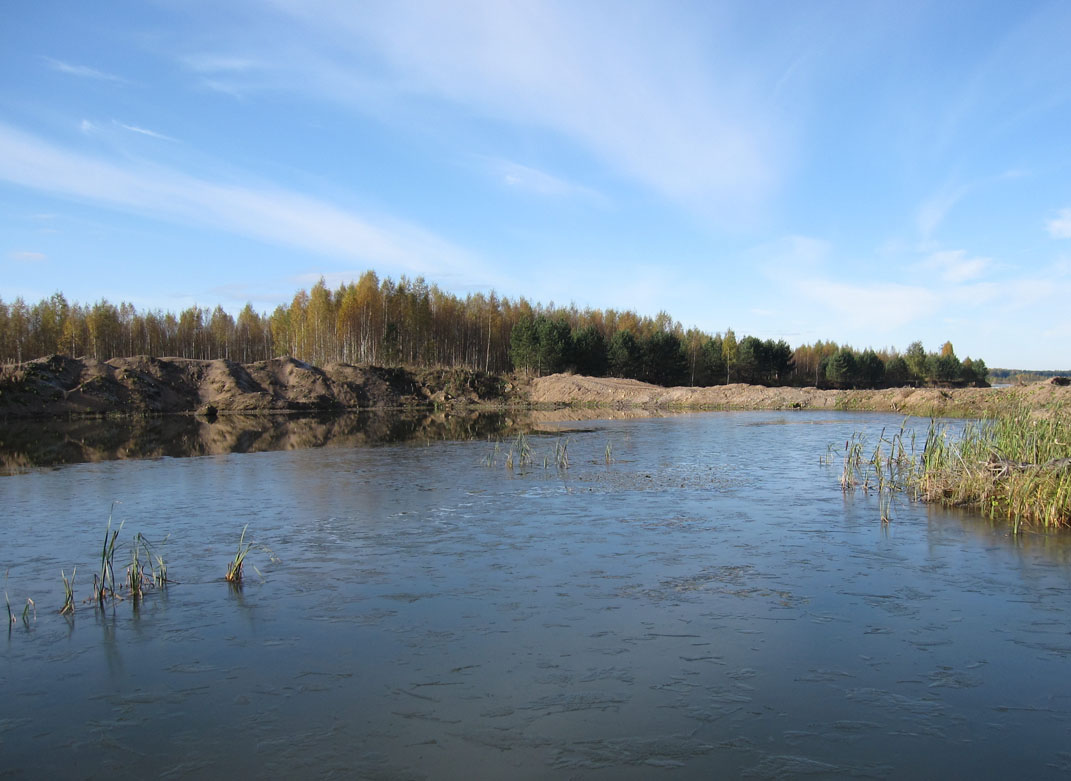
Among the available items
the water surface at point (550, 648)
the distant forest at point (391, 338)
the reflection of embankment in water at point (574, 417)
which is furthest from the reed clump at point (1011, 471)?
the distant forest at point (391, 338)

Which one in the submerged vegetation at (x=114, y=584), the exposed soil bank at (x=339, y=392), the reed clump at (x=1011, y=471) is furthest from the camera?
the exposed soil bank at (x=339, y=392)

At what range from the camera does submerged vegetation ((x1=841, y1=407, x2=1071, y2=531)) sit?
9.98 meters

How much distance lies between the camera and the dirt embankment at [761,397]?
113ft

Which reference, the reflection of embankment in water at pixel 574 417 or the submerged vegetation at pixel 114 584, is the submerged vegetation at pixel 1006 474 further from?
the reflection of embankment in water at pixel 574 417

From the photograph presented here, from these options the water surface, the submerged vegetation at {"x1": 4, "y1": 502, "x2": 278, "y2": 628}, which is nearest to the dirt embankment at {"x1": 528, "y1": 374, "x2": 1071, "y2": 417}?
the water surface

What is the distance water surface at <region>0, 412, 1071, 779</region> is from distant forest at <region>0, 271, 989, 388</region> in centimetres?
4707

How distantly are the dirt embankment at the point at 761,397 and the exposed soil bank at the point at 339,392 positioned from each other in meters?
0.07

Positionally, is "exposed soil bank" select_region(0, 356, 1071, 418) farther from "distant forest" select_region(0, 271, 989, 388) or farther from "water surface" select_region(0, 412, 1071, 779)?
"water surface" select_region(0, 412, 1071, 779)

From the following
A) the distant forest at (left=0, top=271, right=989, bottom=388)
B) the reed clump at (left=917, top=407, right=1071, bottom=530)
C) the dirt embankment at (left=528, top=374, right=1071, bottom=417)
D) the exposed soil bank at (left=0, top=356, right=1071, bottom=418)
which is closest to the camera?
the reed clump at (left=917, top=407, right=1071, bottom=530)

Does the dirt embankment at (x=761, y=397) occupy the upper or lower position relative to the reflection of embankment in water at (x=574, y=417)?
upper

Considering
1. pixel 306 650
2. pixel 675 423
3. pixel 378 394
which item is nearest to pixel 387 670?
pixel 306 650

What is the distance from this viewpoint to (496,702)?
15.8 feet

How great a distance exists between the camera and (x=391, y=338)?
186ft

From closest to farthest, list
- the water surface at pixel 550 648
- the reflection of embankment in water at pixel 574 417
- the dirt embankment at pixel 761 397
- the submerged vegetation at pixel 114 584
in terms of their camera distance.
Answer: the water surface at pixel 550 648, the submerged vegetation at pixel 114 584, the reflection of embankment in water at pixel 574 417, the dirt embankment at pixel 761 397
